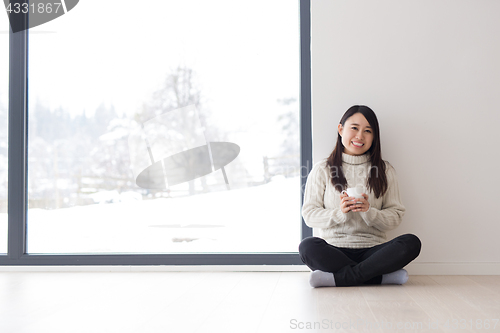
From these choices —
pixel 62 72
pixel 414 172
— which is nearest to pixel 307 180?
pixel 414 172

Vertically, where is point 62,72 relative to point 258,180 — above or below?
above

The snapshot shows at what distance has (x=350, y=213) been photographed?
2.11m

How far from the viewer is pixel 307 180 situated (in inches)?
90.0

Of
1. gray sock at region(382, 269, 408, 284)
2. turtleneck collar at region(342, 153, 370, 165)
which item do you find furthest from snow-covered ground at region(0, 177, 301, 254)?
gray sock at region(382, 269, 408, 284)

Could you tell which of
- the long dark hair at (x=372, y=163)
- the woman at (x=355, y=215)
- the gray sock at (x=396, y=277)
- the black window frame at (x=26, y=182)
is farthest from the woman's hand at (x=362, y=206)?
the black window frame at (x=26, y=182)

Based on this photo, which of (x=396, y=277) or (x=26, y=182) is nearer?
(x=396, y=277)

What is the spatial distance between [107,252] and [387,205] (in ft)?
5.08

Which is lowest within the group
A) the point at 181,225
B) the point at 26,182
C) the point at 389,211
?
the point at 181,225

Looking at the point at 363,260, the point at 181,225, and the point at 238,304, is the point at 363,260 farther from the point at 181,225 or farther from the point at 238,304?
the point at 181,225

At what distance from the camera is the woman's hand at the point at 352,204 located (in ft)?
6.49

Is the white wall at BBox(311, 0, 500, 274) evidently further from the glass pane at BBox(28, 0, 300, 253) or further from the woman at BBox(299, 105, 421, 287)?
the glass pane at BBox(28, 0, 300, 253)

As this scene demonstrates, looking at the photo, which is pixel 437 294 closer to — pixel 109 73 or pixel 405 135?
pixel 405 135

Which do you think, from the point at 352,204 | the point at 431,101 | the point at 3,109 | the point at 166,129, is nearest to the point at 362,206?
the point at 352,204

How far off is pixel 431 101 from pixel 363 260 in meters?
0.91
